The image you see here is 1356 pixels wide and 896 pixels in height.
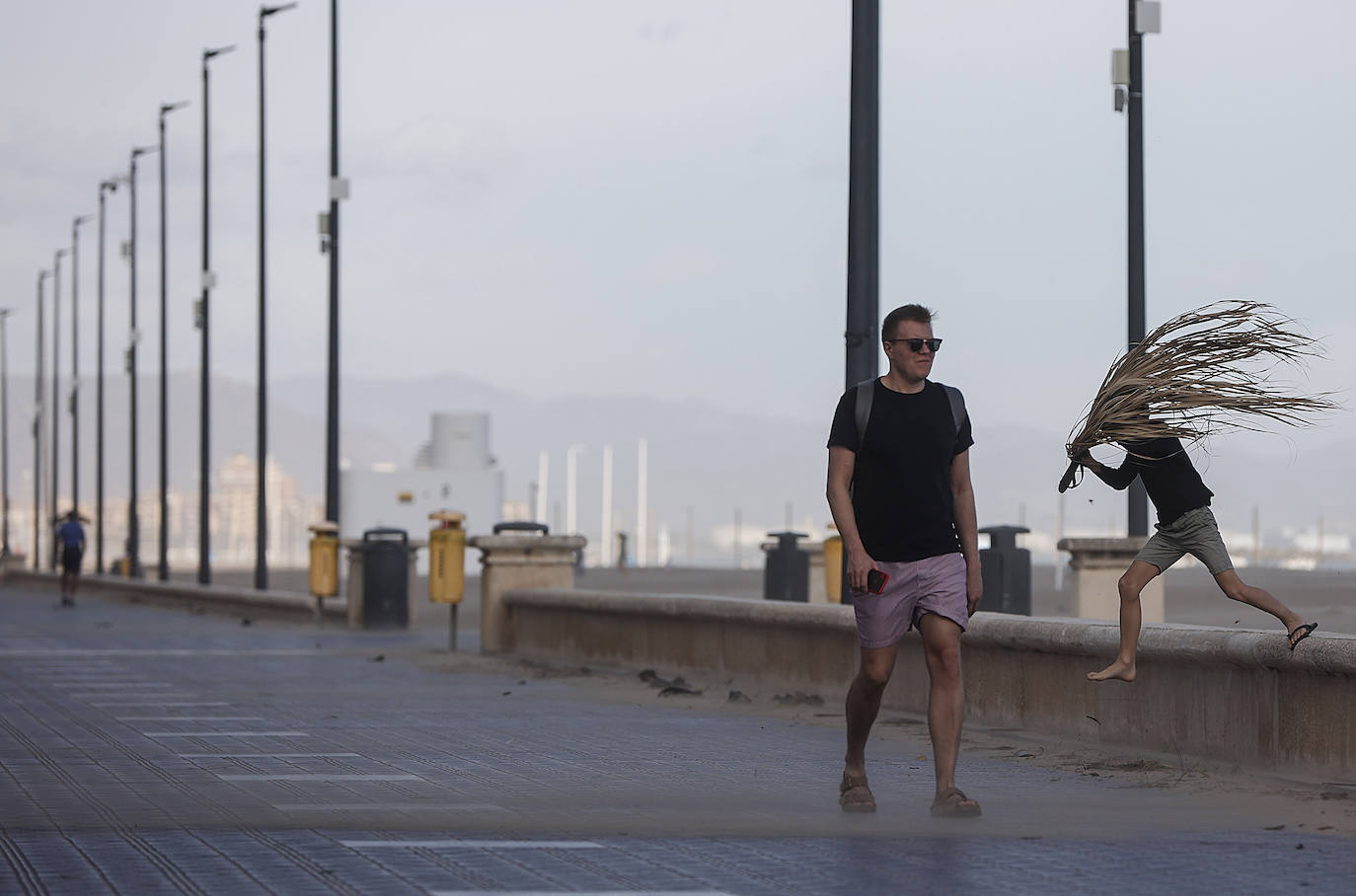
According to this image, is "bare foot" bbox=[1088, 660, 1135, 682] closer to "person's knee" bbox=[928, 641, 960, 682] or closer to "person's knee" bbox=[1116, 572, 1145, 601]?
"person's knee" bbox=[1116, 572, 1145, 601]

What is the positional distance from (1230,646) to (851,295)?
5883 millimetres

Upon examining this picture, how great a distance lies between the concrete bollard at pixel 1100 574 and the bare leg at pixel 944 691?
11.1m

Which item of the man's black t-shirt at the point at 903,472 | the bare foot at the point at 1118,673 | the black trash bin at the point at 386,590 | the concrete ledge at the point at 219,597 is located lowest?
the concrete ledge at the point at 219,597

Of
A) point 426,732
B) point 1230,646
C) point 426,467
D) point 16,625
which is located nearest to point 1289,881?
point 1230,646

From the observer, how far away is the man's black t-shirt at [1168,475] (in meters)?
10.3

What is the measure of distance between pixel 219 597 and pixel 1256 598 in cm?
2768

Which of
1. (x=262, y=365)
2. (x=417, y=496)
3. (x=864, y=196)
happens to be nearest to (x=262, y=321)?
(x=262, y=365)

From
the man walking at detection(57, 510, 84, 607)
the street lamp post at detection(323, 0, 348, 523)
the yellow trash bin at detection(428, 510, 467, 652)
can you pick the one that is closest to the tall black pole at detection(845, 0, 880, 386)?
the yellow trash bin at detection(428, 510, 467, 652)

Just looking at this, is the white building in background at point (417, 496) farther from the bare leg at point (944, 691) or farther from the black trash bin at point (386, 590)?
the bare leg at point (944, 691)

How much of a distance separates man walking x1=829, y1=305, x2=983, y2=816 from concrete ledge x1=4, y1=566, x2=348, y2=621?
67.7 ft

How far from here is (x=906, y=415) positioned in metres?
9.11

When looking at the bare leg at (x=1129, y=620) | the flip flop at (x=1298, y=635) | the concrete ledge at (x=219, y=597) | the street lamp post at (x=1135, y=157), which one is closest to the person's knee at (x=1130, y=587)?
the bare leg at (x=1129, y=620)

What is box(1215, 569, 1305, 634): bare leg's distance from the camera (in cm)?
1003

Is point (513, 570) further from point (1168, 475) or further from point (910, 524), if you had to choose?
point (910, 524)
